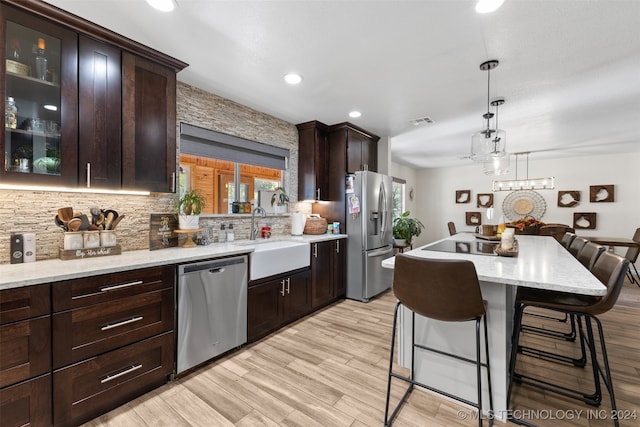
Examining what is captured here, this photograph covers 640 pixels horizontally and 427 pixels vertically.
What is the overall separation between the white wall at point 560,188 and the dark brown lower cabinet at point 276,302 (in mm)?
4300

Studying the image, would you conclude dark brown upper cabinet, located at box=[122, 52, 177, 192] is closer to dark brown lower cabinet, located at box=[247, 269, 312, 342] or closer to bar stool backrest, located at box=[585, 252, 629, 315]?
dark brown lower cabinet, located at box=[247, 269, 312, 342]

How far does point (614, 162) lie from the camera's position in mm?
5855

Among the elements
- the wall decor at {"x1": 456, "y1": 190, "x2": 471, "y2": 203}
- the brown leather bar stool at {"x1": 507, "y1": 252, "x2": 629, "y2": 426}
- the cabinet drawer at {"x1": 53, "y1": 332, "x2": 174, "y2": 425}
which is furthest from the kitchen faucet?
the wall decor at {"x1": 456, "y1": 190, "x2": 471, "y2": 203}

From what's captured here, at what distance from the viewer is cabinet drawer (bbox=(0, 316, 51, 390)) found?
1315mm

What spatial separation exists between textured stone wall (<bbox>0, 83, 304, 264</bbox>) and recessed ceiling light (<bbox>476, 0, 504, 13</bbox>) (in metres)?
2.45

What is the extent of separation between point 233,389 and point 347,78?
272 cm

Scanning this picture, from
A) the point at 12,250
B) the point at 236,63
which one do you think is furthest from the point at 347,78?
the point at 12,250

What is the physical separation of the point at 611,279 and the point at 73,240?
10.6ft

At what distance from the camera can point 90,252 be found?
6.40 feet

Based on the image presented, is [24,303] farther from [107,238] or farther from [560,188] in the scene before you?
[560,188]

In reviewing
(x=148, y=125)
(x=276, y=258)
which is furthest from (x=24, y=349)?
(x=276, y=258)

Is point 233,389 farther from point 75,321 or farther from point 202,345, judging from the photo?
point 75,321

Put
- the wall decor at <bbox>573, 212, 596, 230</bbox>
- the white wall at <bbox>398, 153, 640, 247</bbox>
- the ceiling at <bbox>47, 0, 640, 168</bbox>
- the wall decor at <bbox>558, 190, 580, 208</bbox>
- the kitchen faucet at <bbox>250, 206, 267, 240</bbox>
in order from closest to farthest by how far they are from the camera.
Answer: the ceiling at <bbox>47, 0, 640, 168</bbox> → the kitchen faucet at <bbox>250, 206, 267, 240</bbox> → the white wall at <bbox>398, 153, 640, 247</bbox> → the wall decor at <bbox>573, 212, 596, 230</bbox> → the wall decor at <bbox>558, 190, 580, 208</bbox>

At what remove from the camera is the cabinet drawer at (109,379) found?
1.50 m
